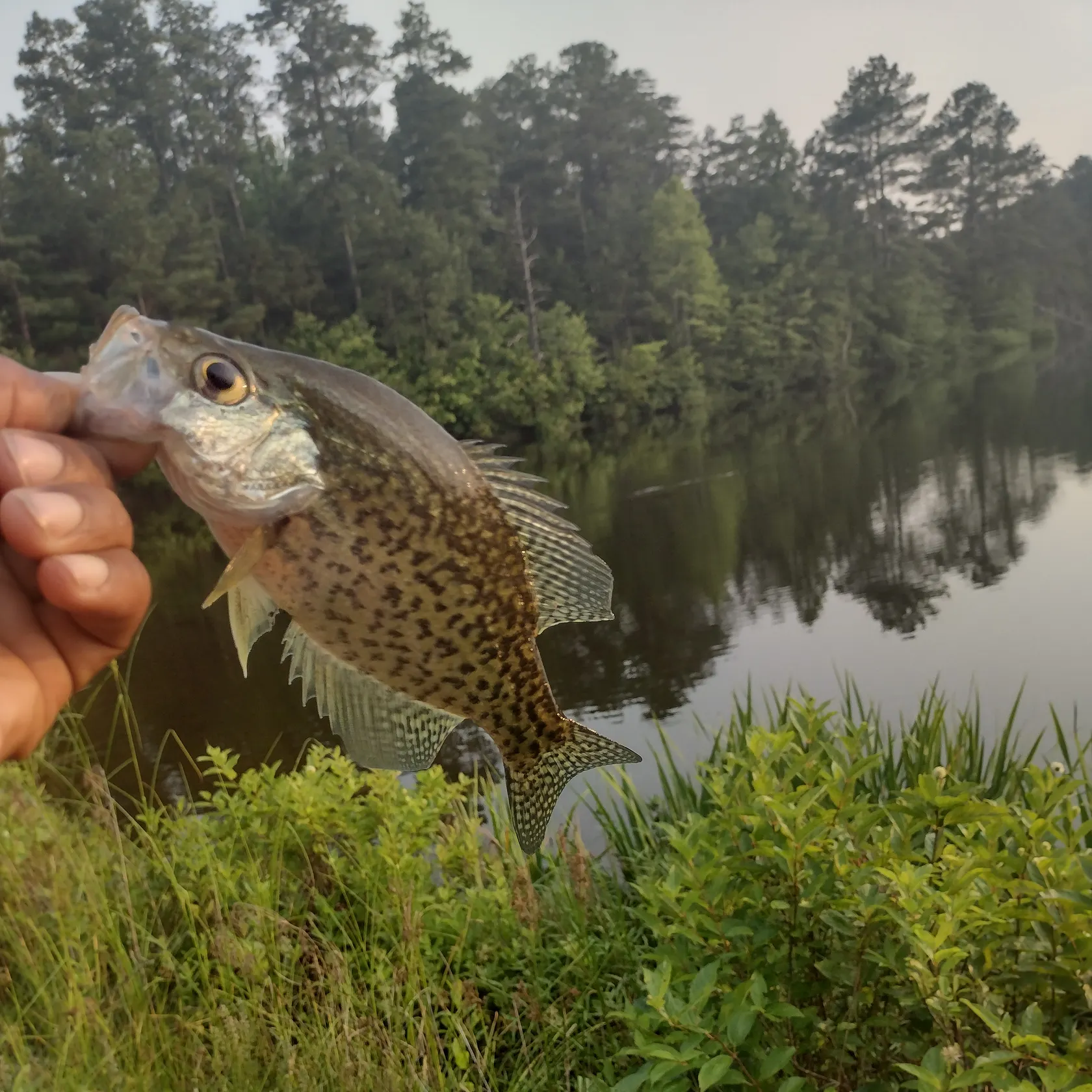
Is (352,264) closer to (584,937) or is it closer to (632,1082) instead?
(584,937)

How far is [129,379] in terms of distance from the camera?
1304 mm

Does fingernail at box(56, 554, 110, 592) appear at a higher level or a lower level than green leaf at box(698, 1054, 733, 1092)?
higher

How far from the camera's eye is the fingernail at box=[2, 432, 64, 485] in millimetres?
1375

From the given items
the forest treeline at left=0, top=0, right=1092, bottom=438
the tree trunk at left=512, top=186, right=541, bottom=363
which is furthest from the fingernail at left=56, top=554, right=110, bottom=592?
the tree trunk at left=512, top=186, right=541, bottom=363

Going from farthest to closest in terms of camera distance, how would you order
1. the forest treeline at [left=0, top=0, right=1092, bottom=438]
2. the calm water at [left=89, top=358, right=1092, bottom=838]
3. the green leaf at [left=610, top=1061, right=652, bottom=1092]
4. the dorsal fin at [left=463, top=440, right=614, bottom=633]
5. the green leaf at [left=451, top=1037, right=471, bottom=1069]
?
1. the forest treeline at [left=0, top=0, right=1092, bottom=438]
2. the calm water at [left=89, top=358, right=1092, bottom=838]
3. the green leaf at [left=451, top=1037, right=471, bottom=1069]
4. the green leaf at [left=610, top=1061, right=652, bottom=1092]
5. the dorsal fin at [left=463, top=440, right=614, bottom=633]

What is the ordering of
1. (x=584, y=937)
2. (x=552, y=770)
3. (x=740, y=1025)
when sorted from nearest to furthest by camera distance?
(x=552, y=770) < (x=740, y=1025) < (x=584, y=937)

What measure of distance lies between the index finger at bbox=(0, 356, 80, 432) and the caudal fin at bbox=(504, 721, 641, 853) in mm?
995

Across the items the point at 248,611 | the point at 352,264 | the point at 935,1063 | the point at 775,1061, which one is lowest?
the point at 775,1061

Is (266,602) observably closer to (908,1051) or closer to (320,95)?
(908,1051)

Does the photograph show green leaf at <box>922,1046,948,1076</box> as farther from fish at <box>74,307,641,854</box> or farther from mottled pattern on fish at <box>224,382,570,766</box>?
mottled pattern on fish at <box>224,382,570,766</box>

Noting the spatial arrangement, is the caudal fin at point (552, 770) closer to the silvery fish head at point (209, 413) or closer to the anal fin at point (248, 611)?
the anal fin at point (248, 611)

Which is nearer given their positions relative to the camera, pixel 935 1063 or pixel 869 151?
pixel 935 1063

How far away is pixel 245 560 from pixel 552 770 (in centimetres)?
73

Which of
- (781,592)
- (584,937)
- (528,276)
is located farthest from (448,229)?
(584,937)
